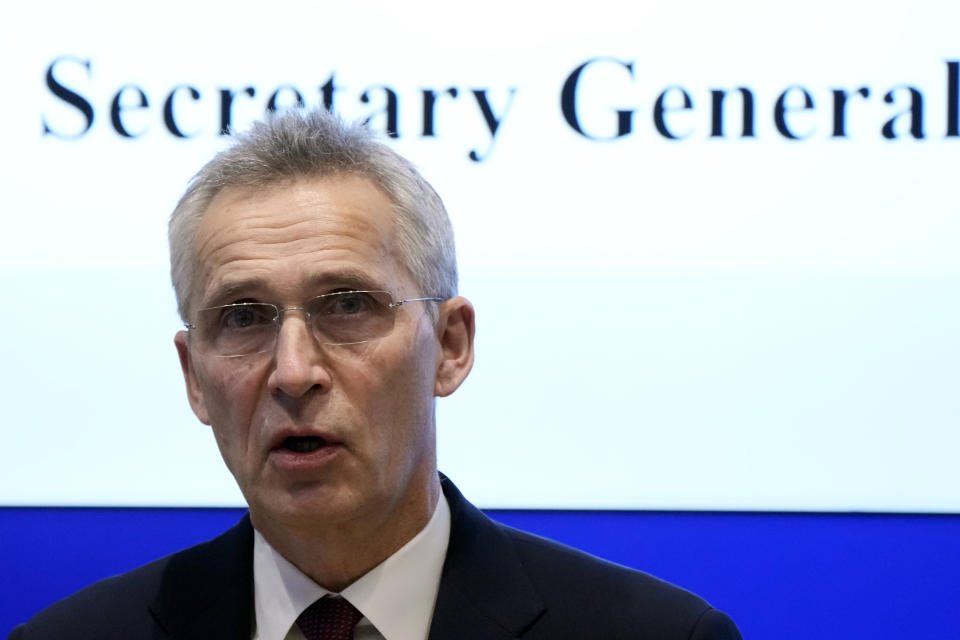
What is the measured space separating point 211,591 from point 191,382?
0.30 meters

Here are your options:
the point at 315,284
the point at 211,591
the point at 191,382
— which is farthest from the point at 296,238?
the point at 211,591

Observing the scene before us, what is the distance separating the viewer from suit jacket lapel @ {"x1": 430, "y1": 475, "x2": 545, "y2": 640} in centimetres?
164

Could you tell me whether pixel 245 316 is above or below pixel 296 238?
below

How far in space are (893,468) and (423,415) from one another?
1.19m

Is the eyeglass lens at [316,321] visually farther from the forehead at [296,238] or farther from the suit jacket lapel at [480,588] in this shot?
the suit jacket lapel at [480,588]

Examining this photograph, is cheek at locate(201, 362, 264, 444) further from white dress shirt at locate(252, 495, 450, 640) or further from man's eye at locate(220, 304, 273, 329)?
white dress shirt at locate(252, 495, 450, 640)

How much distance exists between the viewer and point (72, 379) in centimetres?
258

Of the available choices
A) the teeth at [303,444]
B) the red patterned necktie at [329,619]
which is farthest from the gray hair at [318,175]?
the red patterned necktie at [329,619]

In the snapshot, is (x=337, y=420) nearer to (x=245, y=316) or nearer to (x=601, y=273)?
(x=245, y=316)

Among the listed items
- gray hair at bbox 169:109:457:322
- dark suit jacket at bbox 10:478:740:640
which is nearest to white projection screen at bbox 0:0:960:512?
dark suit jacket at bbox 10:478:740:640

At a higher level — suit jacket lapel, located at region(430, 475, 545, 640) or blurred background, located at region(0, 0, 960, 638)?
blurred background, located at region(0, 0, 960, 638)

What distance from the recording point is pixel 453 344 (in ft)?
5.88

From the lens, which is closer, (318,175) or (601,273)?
(318,175)

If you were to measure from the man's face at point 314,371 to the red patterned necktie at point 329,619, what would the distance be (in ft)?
0.37
